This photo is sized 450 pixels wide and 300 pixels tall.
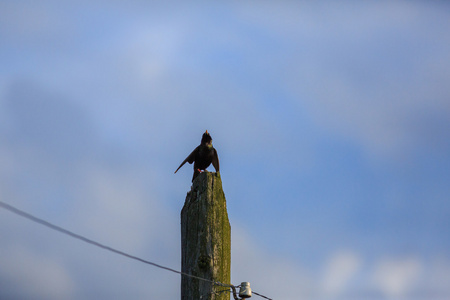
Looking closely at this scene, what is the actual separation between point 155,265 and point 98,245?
57 centimetres

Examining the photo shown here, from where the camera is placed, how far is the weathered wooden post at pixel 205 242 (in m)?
4.89

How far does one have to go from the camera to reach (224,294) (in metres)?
4.91

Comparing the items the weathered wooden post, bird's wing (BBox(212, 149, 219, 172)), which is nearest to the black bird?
bird's wing (BBox(212, 149, 219, 172))

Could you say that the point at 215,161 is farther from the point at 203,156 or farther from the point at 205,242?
the point at 205,242

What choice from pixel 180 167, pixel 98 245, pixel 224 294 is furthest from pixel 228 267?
pixel 180 167

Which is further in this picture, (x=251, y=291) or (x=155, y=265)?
(x=251, y=291)

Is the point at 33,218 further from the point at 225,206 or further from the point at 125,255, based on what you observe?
the point at 225,206

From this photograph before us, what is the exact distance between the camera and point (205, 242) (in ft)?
16.2

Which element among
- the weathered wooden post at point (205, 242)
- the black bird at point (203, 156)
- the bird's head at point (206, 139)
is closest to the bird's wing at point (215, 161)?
the black bird at point (203, 156)

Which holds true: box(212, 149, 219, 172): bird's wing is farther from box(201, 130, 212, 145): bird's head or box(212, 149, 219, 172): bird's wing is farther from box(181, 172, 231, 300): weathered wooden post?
box(181, 172, 231, 300): weathered wooden post

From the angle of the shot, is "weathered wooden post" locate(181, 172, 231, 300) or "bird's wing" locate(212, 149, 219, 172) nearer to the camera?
"weathered wooden post" locate(181, 172, 231, 300)

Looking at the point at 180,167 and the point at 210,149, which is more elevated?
the point at 210,149

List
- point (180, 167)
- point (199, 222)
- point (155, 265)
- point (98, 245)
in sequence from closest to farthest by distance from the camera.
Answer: point (98, 245)
point (155, 265)
point (199, 222)
point (180, 167)

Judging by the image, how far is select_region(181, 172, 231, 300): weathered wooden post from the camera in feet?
16.0
